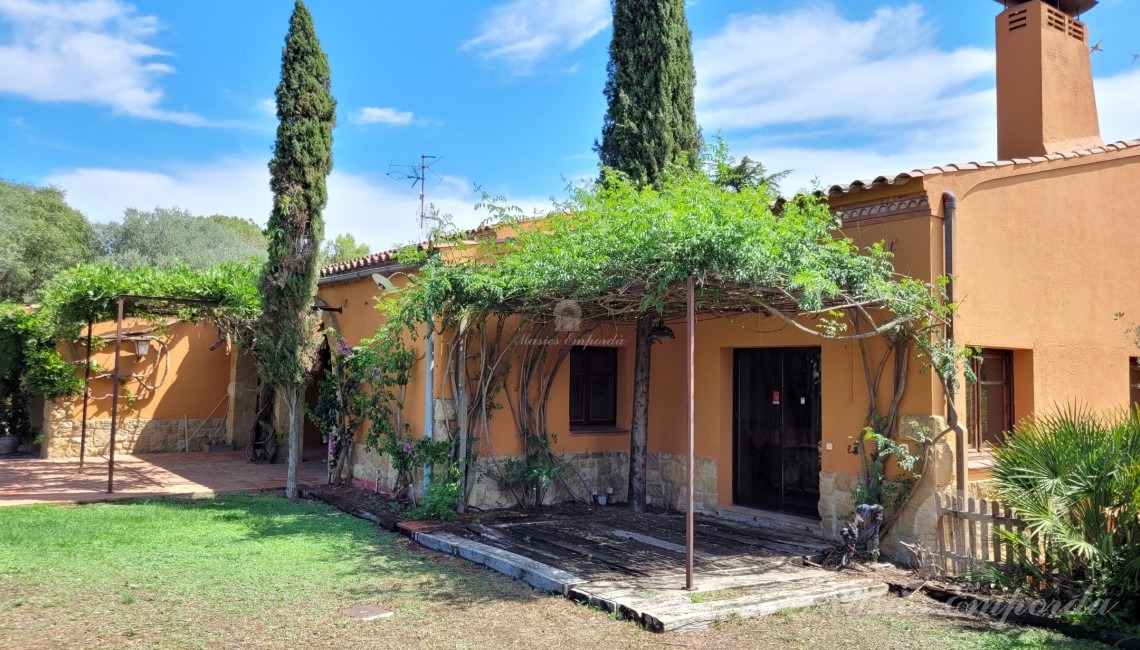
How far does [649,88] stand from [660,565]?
771 cm

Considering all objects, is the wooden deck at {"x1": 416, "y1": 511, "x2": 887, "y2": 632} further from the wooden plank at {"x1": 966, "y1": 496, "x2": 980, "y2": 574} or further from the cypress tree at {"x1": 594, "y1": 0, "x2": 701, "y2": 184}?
the cypress tree at {"x1": 594, "y1": 0, "x2": 701, "y2": 184}

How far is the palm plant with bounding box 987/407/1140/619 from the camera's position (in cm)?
546

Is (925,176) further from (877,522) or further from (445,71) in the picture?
(445,71)

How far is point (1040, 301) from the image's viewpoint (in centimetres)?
843

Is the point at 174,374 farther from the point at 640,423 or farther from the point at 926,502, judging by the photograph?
the point at 926,502

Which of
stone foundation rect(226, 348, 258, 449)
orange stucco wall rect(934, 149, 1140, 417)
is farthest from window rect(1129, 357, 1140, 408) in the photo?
stone foundation rect(226, 348, 258, 449)

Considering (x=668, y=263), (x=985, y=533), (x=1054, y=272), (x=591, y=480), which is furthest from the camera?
(x=591, y=480)

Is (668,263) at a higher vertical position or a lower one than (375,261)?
lower

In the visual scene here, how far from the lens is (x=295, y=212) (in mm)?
10250

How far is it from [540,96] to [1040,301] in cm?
1046

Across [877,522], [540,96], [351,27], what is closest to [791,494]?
[877,522]

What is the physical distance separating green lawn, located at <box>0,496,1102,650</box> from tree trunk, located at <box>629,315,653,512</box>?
3059 millimetres

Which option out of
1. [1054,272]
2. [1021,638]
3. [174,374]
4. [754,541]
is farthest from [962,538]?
[174,374]

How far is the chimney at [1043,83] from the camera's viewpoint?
30.9 ft
